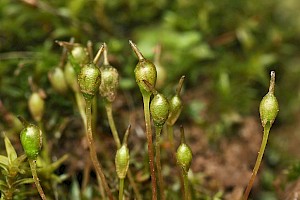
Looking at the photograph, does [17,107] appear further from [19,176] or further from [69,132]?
[19,176]

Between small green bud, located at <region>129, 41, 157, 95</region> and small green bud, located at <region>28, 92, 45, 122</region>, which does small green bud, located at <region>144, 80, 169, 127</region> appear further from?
small green bud, located at <region>28, 92, 45, 122</region>

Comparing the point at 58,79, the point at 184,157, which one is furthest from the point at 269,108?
the point at 58,79

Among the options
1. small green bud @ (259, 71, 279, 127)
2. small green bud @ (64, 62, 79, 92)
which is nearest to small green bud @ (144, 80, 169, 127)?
small green bud @ (259, 71, 279, 127)

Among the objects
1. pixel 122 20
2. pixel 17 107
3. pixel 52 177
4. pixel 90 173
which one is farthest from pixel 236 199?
pixel 122 20

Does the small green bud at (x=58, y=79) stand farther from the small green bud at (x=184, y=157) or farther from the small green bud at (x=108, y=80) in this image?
the small green bud at (x=184, y=157)

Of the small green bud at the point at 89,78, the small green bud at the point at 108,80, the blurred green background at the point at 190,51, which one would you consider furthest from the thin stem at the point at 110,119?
the blurred green background at the point at 190,51

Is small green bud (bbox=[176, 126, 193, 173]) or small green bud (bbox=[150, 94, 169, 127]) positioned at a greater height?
small green bud (bbox=[150, 94, 169, 127])

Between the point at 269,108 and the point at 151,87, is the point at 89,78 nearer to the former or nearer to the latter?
the point at 151,87
